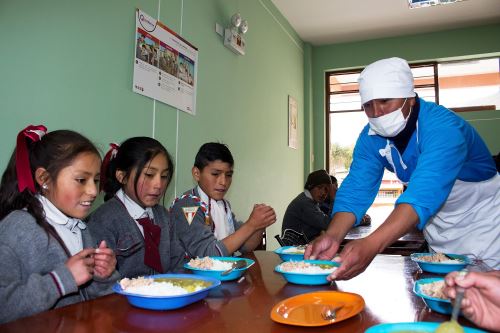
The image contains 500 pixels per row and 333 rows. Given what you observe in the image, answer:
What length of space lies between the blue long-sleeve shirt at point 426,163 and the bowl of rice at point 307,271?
0.33 meters

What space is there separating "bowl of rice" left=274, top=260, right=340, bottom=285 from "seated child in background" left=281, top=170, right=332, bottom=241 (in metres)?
2.06

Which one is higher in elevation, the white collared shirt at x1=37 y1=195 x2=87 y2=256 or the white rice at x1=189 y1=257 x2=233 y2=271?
the white collared shirt at x1=37 y1=195 x2=87 y2=256

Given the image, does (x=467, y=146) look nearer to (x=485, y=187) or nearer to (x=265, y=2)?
(x=485, y=187)

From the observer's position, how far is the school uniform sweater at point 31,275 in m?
0.92

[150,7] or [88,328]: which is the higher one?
[150,7]

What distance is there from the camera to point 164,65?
2.60 meters

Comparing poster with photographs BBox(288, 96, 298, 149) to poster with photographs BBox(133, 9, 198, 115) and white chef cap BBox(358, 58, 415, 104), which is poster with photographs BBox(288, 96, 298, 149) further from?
white chef cap BBox(358, 58, 415, 104)

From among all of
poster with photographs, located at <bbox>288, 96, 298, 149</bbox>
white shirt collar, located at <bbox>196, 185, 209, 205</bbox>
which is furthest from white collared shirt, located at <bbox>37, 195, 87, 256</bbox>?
poster with photographs, located at <bbox>288, 96, 298, 149</bbox>

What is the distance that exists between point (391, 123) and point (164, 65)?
155 centimetres

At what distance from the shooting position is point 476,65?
220 inches

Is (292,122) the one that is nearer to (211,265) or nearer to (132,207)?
(132,207)

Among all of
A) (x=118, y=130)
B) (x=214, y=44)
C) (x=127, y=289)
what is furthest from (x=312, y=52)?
(x=127, y=289)

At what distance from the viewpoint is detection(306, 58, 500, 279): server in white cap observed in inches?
55.6

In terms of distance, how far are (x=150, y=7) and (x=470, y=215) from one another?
210 cm
